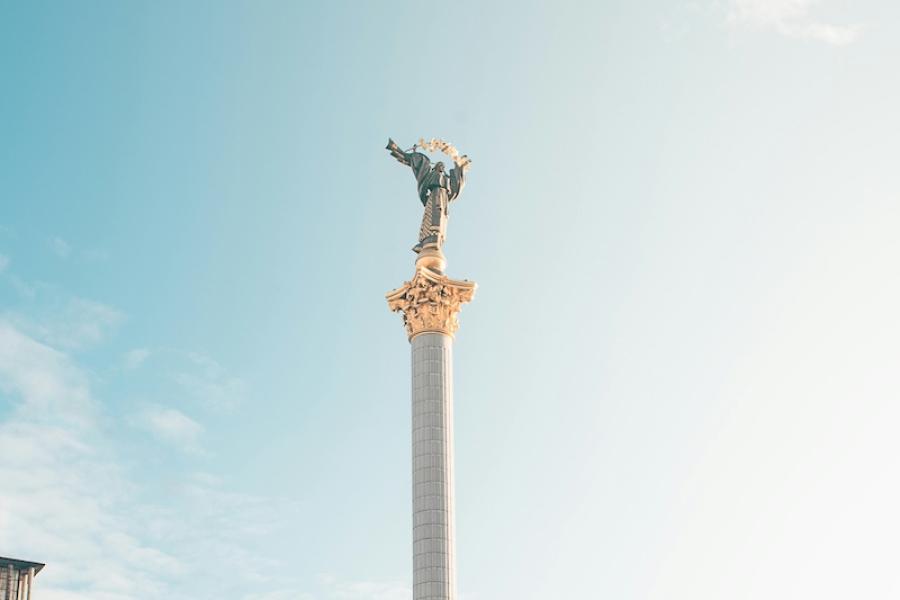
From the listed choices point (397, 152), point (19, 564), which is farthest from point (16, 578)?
point (397, 152)

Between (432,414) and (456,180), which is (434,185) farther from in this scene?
(432,414)

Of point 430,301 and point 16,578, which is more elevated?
point 430,301

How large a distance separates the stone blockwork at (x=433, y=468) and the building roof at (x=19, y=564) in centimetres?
4188

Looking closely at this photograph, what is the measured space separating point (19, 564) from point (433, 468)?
4381 centimetres

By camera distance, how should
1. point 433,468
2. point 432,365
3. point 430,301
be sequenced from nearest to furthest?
point 433,468
point 432,365
point 430,301

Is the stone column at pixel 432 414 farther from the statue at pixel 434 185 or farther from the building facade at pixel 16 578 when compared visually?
the building facade at pixel 16 578

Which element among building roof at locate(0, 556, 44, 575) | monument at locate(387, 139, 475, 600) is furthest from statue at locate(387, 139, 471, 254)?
building roof at locate(0, 556, 44, 575)

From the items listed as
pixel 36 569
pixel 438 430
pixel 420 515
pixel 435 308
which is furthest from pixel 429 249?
pixel 36 569

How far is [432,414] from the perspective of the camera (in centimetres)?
4972

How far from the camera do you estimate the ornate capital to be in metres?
52.2

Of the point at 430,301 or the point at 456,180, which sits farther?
the point at 456,180

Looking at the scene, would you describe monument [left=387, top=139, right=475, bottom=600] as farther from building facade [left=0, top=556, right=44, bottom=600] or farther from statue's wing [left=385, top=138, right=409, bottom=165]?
building facade [left=0, top=556, right=44, bottom=600]

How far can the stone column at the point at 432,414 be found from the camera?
1841 inches

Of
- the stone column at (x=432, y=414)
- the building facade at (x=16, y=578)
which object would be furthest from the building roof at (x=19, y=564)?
the stone column at (x=432, y=414)
